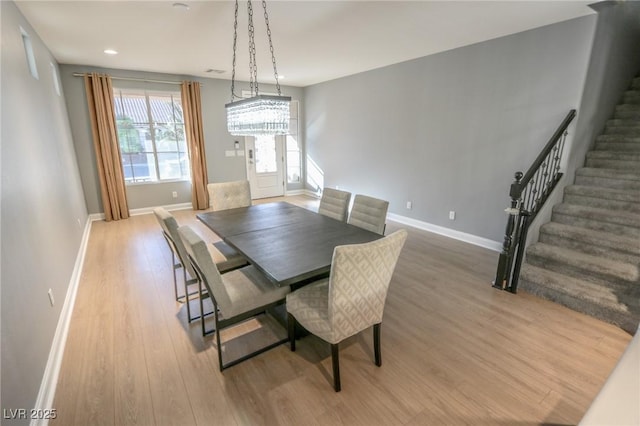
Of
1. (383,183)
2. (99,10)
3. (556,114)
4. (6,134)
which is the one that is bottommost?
(383,183)

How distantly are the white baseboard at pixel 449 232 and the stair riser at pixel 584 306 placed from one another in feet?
3.53

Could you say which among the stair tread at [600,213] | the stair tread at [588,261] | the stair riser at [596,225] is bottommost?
the stair tread at [588,261]

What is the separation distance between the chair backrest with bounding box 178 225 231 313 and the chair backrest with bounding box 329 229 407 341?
68 cm

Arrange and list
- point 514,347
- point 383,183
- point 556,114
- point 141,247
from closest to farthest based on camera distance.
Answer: point 514,347
point 556,114
point 141,247
point 383,183

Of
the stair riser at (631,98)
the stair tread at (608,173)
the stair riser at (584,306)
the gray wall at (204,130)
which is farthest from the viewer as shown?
the gray wall at (204,130)

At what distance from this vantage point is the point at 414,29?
3252mm

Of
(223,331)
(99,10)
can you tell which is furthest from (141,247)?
(99,10)

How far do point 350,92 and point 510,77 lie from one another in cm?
288

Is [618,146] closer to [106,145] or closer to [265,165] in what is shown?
[265,165]

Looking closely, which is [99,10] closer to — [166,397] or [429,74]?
[166,397]

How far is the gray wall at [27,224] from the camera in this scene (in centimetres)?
150

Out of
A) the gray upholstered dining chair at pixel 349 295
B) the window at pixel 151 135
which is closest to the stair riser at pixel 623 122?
the gray upholstered dining chair at pixel 349 295

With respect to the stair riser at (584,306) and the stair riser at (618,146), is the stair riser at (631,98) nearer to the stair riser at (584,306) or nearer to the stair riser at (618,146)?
the stair riser at (618,146)

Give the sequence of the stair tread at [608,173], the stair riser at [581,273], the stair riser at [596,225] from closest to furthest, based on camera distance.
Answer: the stair riser at [581,273], the stair riser at [596,225], the stair tread at [608,173]
